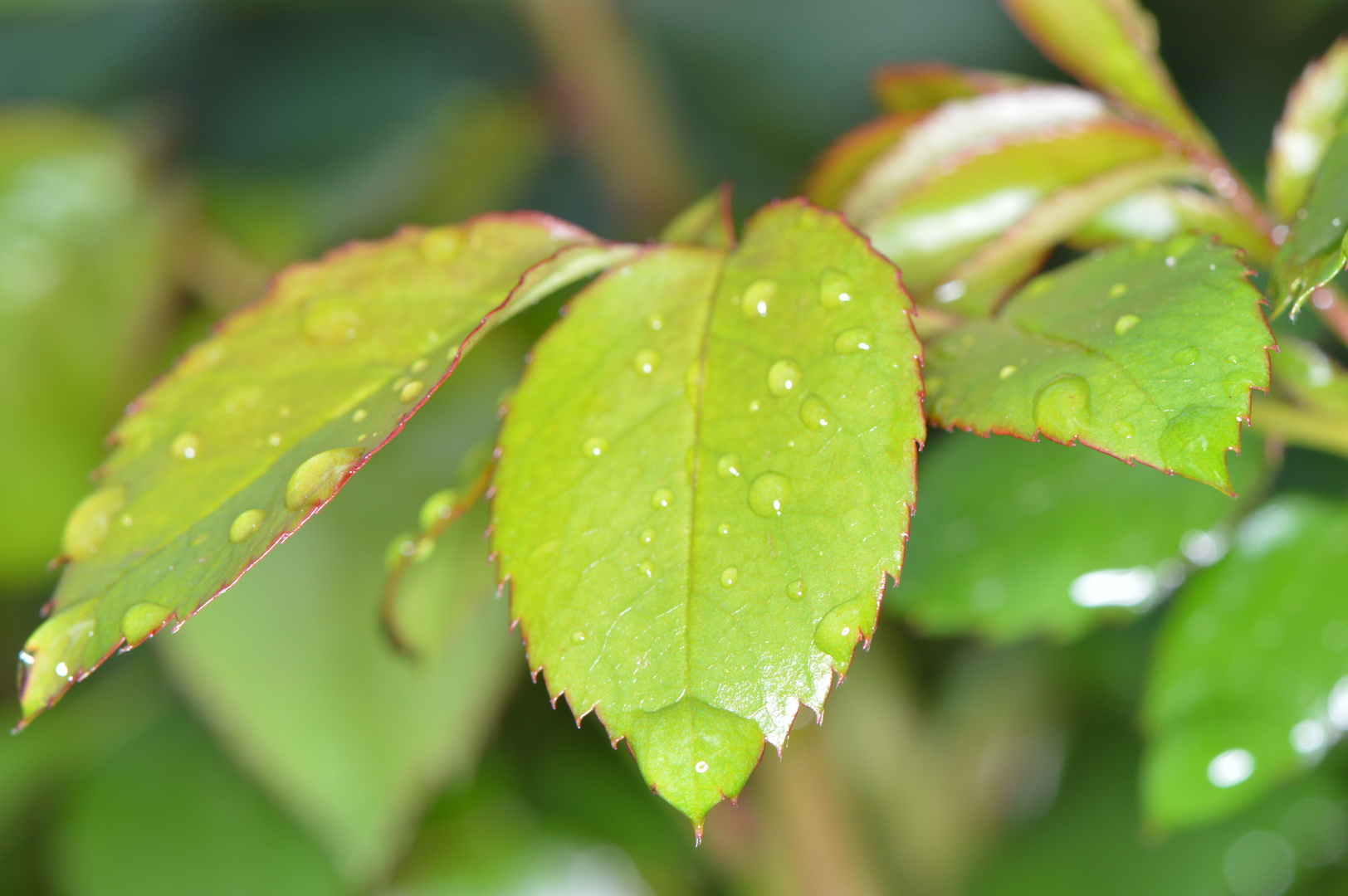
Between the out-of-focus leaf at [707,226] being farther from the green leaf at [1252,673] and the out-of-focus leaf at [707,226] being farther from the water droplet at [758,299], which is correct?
the green leaf at [1252,673]

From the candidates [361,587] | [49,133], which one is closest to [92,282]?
[49,133]

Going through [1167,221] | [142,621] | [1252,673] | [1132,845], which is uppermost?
[142,621]

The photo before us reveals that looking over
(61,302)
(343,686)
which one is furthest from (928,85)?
(61,302)

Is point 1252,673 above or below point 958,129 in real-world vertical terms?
below

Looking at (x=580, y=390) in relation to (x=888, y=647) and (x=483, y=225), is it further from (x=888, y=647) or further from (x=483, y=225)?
(x=888, y=647)

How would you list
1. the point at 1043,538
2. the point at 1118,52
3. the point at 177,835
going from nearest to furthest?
the point at 1118,52 → the point at 1043,538 → the point at 177,835

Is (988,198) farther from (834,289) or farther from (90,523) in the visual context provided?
(90,523)

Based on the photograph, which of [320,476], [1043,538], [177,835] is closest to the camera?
[320,476]
